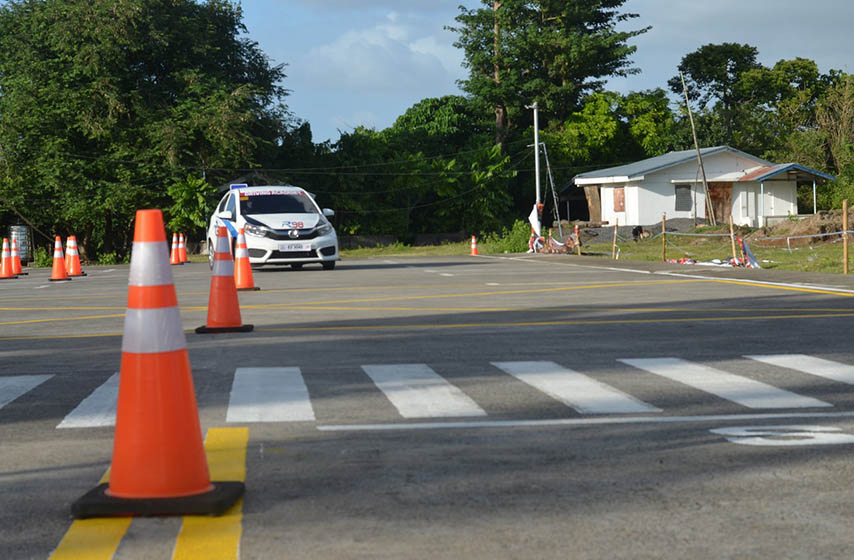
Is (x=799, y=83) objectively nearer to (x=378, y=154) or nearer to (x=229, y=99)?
(x=378, y=154)

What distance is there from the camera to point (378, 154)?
6775cm

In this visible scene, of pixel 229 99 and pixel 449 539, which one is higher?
pixel 229 99

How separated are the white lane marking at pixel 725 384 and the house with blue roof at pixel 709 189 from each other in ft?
182

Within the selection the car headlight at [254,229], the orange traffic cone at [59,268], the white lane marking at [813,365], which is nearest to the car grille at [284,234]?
the car headlight at [254,229]

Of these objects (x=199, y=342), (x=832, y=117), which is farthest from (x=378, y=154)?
(x=199, y=342)

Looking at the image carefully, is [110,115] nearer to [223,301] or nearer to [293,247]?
[293,247]

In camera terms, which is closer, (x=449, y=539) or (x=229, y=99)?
(x=449, y=539)

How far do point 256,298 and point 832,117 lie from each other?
6913 cm

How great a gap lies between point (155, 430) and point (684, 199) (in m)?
62.3

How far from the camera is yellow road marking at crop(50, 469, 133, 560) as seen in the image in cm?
402

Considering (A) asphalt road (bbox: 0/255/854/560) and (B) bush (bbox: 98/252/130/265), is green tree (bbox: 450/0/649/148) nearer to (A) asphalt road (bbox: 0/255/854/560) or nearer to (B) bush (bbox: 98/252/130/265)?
(B) bush (bbox: 98/252/130/265)

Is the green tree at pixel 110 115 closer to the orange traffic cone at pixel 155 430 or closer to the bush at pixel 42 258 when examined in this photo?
the bush at pixel 42 258

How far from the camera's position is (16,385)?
8.26 metres

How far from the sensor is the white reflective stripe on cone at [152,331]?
496 cm
